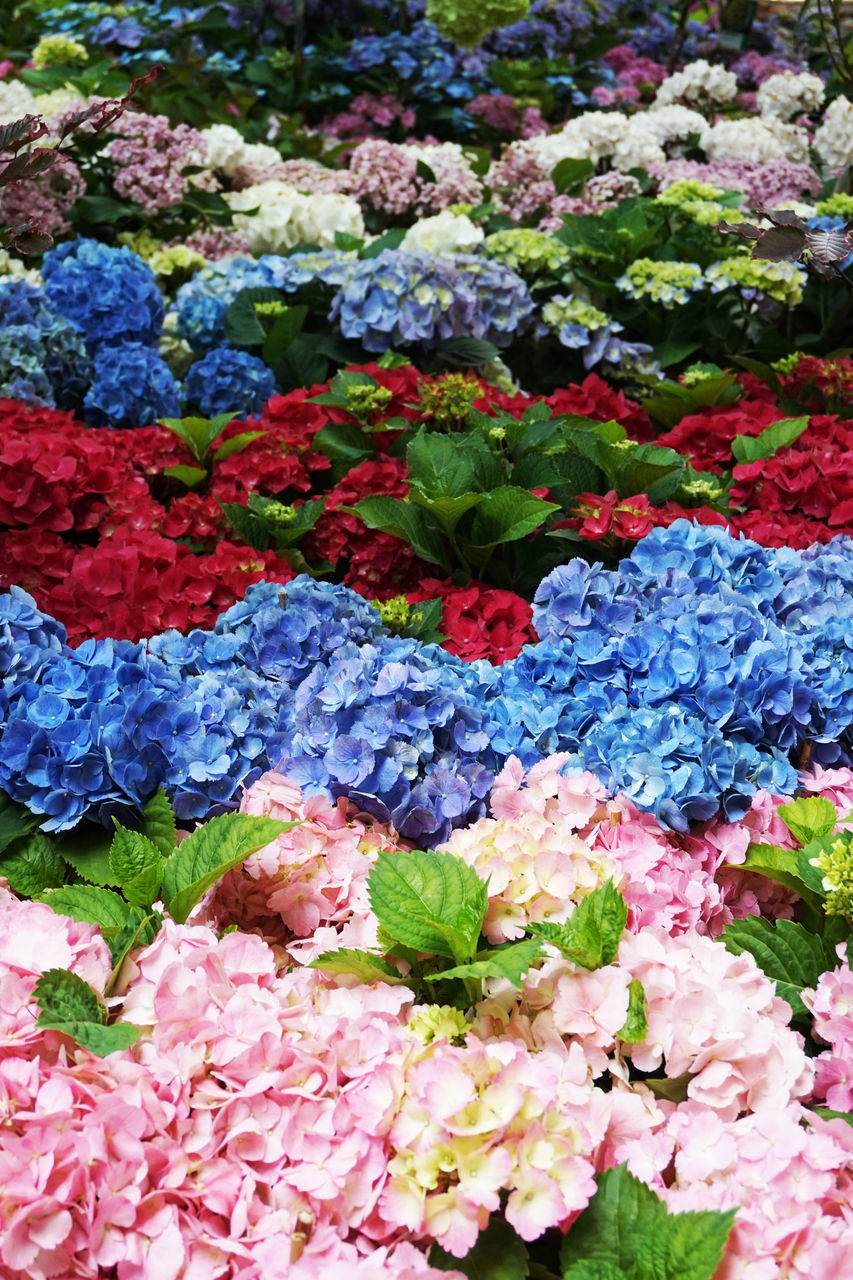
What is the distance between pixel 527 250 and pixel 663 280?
450mm

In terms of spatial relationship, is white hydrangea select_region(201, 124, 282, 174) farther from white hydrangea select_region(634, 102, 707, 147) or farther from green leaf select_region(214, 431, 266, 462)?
green leaf select_region(214, 431, 266, 462)

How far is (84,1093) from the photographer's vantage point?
3.32ft

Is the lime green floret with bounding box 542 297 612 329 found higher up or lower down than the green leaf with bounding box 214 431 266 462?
higher up

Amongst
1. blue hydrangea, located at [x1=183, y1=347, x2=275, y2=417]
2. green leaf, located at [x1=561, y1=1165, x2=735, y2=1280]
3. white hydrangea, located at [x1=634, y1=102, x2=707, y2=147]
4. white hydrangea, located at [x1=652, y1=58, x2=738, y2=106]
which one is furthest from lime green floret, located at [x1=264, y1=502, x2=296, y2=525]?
white hydrangea, located at [x1=652, y1=58, x2=738, y2=106]

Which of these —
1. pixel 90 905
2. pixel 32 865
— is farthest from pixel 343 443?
pixel 90 905

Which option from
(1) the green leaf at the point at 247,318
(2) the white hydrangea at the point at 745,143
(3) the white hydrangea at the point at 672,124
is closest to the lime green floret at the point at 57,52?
(1) the green leaf at the point at 247,318

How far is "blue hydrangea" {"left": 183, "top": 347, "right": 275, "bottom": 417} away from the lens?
3.04 metres

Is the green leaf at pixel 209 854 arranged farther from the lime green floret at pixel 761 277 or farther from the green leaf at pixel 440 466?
the lime green floret at pixel 761 277

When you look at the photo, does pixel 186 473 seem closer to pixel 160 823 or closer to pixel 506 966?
pixel 160 823

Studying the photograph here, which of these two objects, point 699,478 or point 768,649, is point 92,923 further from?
point 699,478

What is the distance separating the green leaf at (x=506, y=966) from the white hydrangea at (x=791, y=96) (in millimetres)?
5102

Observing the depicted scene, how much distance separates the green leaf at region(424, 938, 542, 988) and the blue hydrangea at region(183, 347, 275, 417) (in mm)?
2214

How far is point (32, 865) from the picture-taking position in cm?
143

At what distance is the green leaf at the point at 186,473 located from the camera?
7.98 ft
